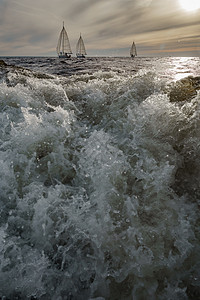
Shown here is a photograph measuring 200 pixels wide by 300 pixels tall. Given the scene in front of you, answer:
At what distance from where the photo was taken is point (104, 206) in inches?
129

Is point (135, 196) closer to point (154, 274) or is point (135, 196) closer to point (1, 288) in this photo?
point (154, 274)

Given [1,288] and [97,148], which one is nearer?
[1,288]

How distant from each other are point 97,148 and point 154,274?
2424 mm

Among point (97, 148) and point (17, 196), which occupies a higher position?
point (97, 148)

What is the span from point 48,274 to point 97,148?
2379 mm

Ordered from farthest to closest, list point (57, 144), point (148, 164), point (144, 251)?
1. point (57, 144)
2. point (148, 164)
3. point (144, 251)

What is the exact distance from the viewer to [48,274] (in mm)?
2660

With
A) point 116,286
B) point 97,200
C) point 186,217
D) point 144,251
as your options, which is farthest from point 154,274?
point 97,200

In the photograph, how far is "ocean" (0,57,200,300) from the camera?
2.61m

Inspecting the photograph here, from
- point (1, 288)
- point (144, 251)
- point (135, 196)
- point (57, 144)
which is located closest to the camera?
point (1, 288)

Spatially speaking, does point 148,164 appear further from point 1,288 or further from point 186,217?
point 1,288

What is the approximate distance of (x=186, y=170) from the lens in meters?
3.95

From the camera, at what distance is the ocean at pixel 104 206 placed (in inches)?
103

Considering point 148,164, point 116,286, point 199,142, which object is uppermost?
point 199,142
